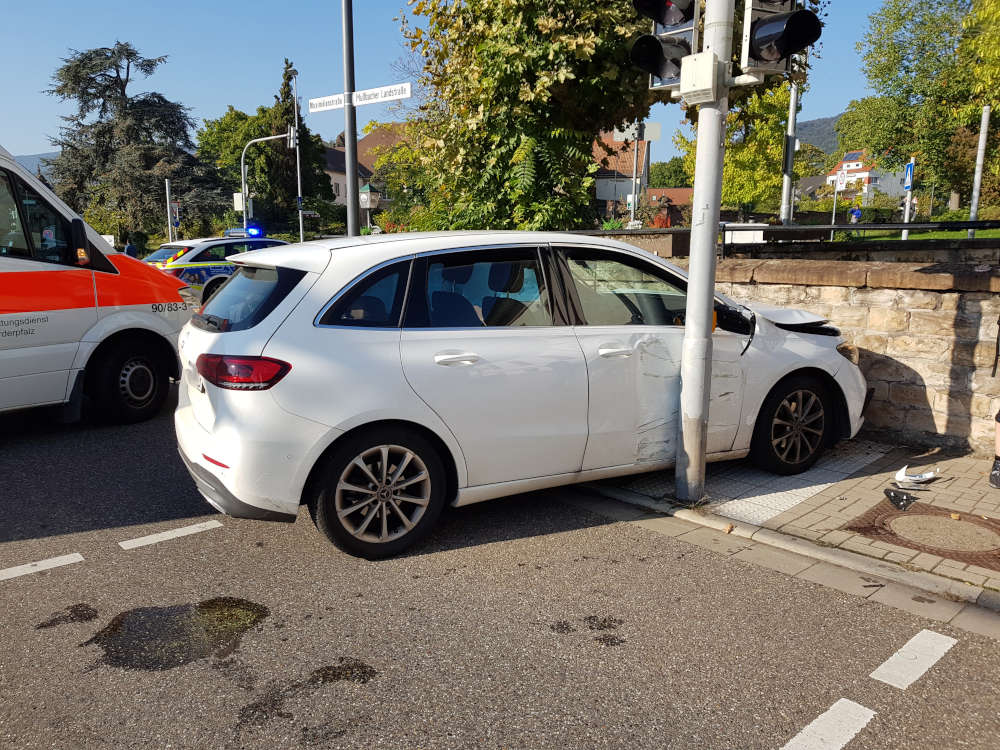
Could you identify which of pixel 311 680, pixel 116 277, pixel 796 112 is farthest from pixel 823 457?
pixel 796 112

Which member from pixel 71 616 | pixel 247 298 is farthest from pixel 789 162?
pixel 71 616

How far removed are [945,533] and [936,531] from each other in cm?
5

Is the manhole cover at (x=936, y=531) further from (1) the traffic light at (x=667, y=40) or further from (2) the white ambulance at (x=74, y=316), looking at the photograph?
(2) the white ambulance at (x=74, y=316)

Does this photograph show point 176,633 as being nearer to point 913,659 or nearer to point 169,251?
point 913,659

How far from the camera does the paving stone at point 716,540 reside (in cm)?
455

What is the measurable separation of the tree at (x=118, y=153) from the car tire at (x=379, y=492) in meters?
52.5

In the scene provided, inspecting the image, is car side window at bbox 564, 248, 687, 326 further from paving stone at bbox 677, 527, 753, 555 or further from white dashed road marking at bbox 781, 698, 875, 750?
white dashed road marking at bbox 781, 698, 875, 750

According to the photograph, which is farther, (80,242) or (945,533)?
(80,242)

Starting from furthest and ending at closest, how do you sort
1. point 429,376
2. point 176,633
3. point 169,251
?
point 169,251 < point 429,376 < point 176,633

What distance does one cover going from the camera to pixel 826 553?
4.41m

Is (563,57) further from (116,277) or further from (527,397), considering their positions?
(527,397)

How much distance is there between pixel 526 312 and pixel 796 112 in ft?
49.5

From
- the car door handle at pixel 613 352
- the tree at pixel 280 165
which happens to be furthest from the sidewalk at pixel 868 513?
the tree at pixel 280 165

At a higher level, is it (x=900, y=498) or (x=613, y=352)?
(x=613, y=352)
